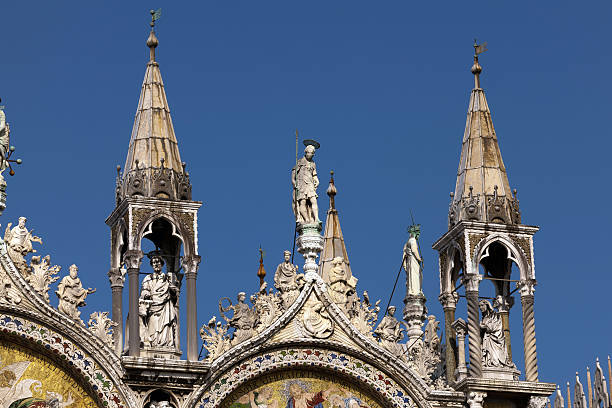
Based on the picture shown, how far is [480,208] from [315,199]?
2448mm

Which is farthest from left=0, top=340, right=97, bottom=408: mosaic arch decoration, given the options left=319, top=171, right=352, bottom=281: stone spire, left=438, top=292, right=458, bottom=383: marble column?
left=319, top=171, right=352, bottom=281: stone spire

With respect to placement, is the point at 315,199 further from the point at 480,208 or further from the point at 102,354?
the point at 102,354

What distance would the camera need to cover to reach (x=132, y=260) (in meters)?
24.8

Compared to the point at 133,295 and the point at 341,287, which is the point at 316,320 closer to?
the point at 341,287

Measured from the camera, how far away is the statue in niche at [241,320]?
82.0 feet

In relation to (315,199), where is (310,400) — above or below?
below

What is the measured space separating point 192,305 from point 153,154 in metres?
2.22

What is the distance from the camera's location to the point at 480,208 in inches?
1045

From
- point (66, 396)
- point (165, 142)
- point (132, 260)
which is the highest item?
point (165, 142)

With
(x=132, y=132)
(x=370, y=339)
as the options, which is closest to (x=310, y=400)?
(x=370, y=339)

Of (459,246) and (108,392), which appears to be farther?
(459,246)

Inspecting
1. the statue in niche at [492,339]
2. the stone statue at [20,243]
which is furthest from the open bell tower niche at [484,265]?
the stone statue at [20,243]

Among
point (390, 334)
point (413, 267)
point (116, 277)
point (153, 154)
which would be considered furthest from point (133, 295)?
point (413, 267)

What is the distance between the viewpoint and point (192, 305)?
25.0 meters
